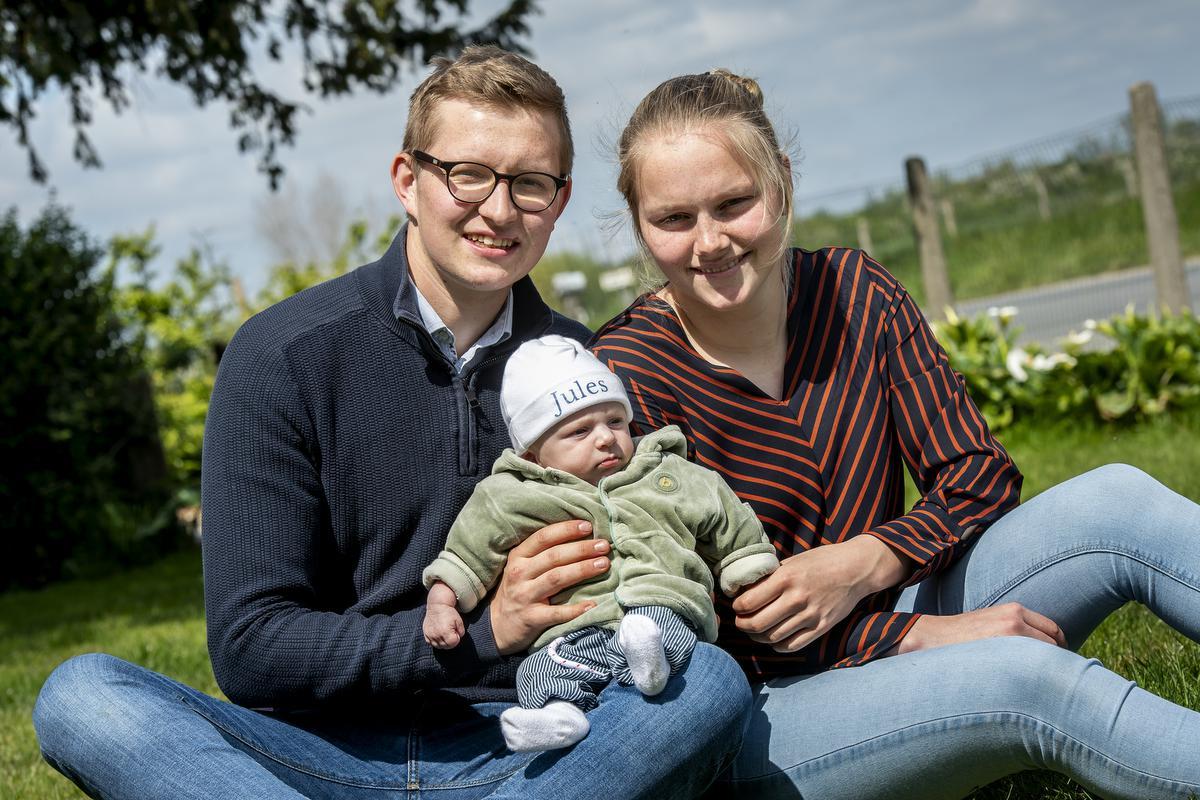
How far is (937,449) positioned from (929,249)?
596 centimetres

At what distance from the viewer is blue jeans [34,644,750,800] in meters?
2.05

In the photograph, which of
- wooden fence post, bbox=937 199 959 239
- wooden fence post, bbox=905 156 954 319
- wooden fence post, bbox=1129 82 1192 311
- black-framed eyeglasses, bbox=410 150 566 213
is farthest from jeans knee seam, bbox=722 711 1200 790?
wooden fence post, bbox=937 199 959 239

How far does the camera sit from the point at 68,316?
369 inches

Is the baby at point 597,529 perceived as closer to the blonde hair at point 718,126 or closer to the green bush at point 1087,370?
the blonde hair at point 718,126

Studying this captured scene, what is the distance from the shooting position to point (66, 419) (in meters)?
9.22

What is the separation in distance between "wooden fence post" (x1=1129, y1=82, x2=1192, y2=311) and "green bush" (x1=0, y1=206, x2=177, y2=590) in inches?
298

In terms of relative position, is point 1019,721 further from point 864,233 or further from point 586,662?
point 864,233

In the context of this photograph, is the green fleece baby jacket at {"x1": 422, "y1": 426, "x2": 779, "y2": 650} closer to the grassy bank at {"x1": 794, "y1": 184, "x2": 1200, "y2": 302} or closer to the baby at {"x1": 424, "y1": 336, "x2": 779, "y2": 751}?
the baby at {"x1": 424, "y1": 336, "x2": 779, "y2": 751}

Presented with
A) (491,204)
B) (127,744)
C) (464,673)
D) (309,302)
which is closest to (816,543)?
(464,673)

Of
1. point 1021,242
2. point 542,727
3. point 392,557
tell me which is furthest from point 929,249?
point 542,727

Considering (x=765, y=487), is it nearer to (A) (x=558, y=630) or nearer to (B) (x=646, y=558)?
(B) (x=646, y=558)

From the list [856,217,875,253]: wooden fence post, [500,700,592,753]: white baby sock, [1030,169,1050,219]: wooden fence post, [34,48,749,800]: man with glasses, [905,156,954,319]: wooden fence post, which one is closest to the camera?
[500,700,592,753]: white baby sock

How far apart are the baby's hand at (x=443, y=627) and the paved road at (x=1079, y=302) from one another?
7.30 m

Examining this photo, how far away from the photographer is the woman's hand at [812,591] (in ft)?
7.55
